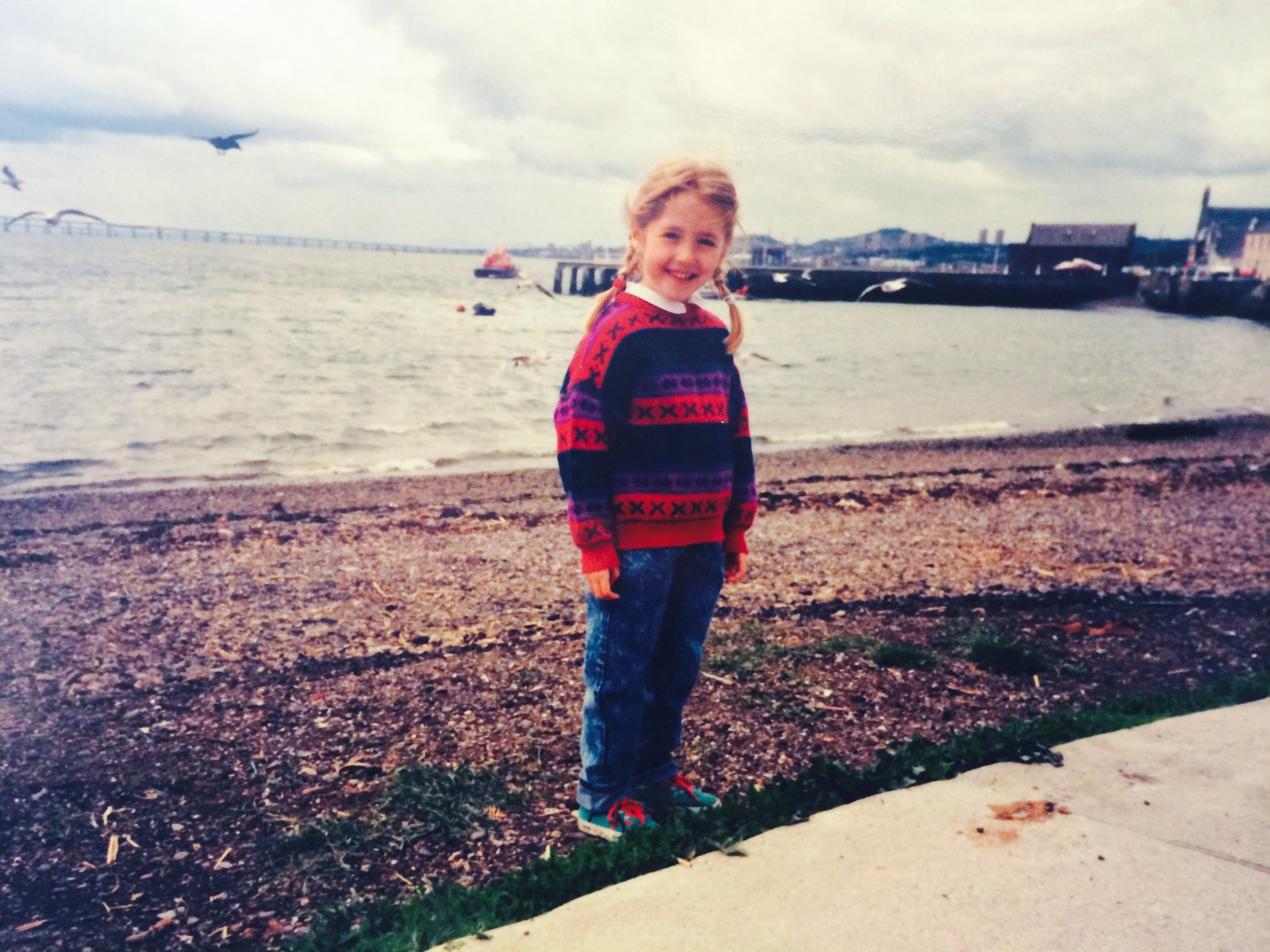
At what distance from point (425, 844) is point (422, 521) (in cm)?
588

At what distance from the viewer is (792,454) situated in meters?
14.1

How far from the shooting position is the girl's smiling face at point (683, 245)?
2703 mm

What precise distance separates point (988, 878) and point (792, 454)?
11.9 metres

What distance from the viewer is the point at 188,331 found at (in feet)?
104

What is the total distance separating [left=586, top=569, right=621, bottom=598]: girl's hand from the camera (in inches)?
105

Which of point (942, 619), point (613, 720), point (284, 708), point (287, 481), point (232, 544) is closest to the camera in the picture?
point (613, 720)

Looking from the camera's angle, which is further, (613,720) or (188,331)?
(188,331)

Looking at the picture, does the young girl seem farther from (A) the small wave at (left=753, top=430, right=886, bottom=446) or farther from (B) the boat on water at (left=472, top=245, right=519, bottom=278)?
(B) the boat on water at (left=472, top=245, right=519, bottom=278)

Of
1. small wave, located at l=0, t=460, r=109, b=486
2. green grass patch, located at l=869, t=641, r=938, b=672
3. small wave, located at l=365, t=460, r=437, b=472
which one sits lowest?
small wave, located at l=0, t=460, r=109, b=486

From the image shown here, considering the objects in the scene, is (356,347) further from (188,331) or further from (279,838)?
(279,838)

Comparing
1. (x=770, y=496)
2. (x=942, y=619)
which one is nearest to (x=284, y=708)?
(x=942, y=619)

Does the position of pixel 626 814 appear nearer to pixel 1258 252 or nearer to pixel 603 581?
pixel 603 581

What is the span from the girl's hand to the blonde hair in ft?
2.39

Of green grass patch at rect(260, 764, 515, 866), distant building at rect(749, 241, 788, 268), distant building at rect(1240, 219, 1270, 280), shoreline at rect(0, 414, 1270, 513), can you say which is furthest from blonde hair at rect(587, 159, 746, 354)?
distant building at rect(1240, 219, 1270, 280)
